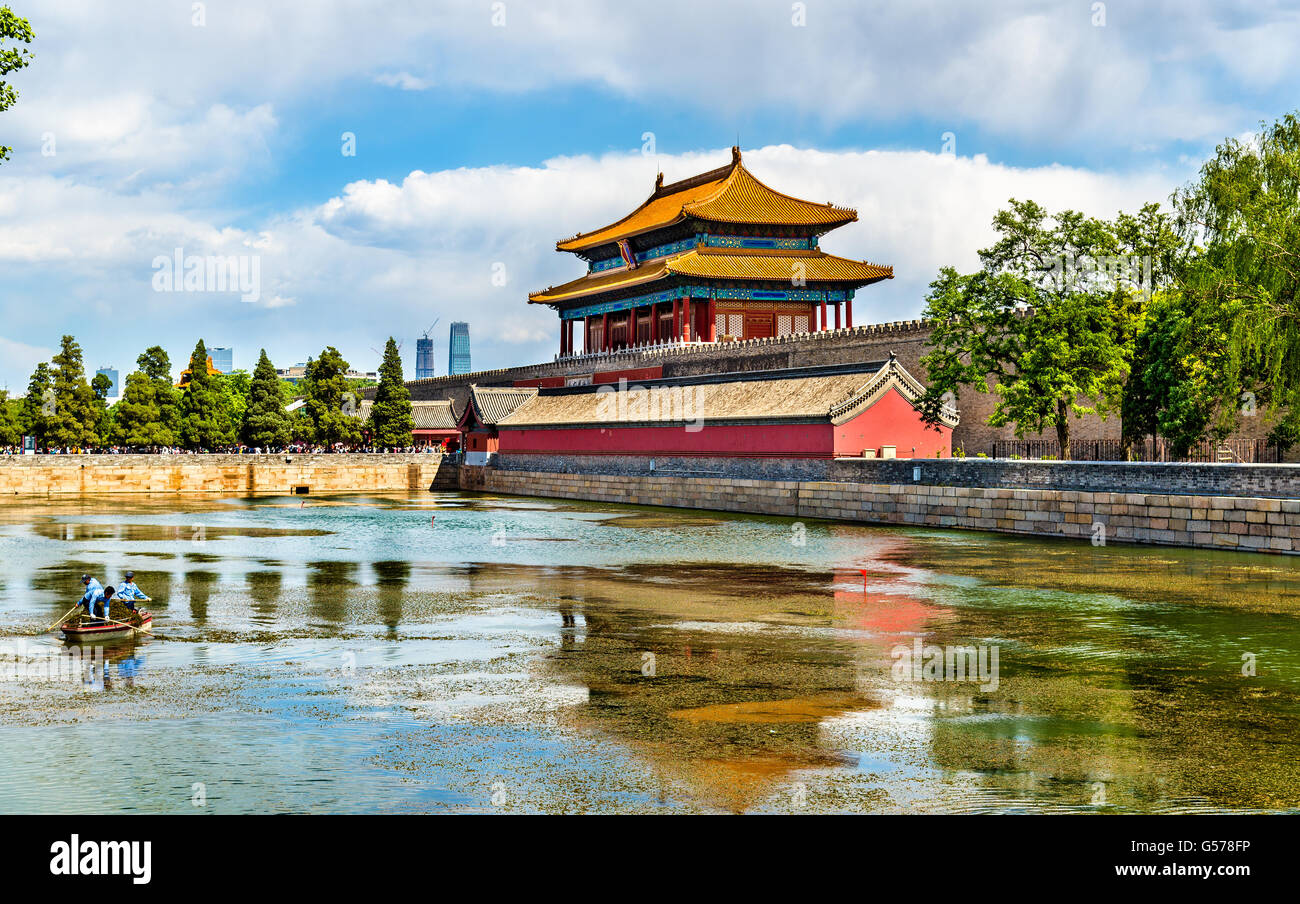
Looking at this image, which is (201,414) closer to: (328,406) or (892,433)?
(328,406)

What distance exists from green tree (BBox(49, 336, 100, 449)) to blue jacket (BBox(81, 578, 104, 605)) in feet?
167

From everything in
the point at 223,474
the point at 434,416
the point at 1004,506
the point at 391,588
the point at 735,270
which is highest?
the point at 735,270

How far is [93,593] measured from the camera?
15633mm

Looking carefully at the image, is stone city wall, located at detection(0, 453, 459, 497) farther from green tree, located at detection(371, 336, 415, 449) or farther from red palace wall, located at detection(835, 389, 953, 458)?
red palace wall, located at detection(835, 389, 953, 458)

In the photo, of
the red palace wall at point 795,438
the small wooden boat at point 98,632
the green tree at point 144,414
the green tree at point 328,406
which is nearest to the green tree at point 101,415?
the green tree at point 144,414

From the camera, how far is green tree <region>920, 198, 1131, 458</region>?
3588 centimetres

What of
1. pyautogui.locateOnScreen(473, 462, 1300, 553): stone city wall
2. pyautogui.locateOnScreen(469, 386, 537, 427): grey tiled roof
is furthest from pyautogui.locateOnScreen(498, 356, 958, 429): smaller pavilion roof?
pyautogui.locateOnScreen(473, 462, 1300, 553): stone city wall

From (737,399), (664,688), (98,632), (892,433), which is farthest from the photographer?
(737,399)

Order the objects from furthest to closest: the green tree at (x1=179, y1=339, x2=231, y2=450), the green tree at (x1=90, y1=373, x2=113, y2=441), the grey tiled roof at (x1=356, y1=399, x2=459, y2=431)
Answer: the grey tiled roof at (x1=356, y1=399, x2=459, y2=431)
the green tree at (x1=179, y1=339, x2=231, y2=450)
the green tree at (x1=90, y1=373, x2=113, y2=441)

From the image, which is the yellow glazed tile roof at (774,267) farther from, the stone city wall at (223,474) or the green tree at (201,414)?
the green tree at (201,414)

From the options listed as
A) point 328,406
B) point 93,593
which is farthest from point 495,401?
point 93,593

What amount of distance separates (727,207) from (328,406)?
85.1 feet

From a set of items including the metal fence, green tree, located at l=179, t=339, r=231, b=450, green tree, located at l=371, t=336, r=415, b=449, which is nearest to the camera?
the metal fence

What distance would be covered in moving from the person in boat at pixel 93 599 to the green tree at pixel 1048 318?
27.4m
